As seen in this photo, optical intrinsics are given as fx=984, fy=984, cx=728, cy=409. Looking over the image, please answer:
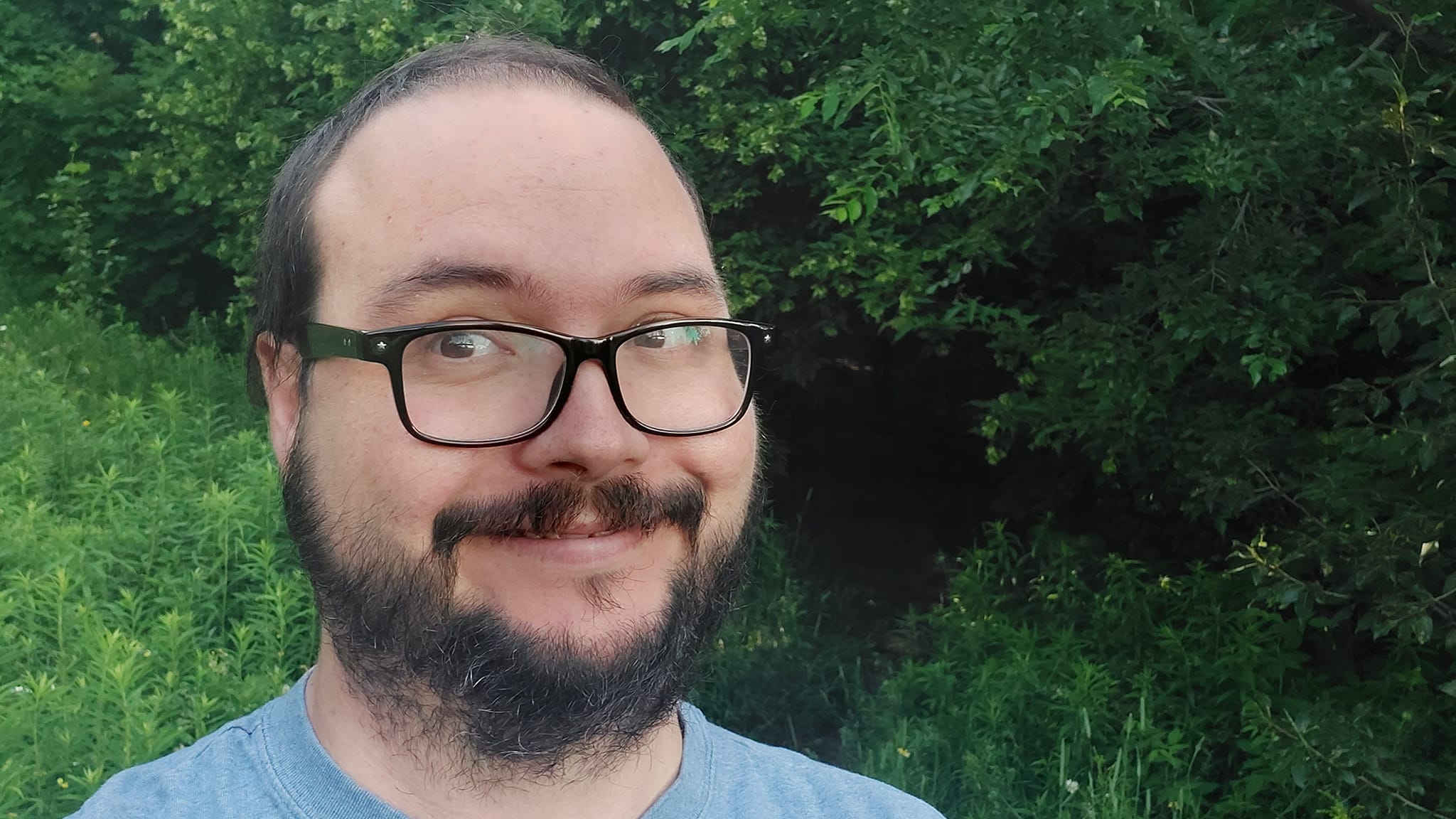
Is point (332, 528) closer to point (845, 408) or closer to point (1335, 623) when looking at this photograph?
point (1335, 623)

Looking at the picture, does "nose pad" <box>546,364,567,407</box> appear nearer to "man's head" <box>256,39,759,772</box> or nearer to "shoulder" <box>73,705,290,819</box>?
"man's head" <box>256,39,759,772</box>

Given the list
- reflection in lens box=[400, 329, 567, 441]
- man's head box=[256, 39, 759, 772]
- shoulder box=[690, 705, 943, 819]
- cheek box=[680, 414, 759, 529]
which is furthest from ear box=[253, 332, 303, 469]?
shoulder box=[690, 705, 943, 819]

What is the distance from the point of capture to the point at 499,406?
1.04 metres

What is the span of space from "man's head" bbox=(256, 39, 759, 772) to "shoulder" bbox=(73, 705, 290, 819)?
16 centimetres

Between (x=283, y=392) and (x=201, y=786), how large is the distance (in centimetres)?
48

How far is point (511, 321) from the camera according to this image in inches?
41.6

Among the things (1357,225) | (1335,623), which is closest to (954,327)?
(1357,225)

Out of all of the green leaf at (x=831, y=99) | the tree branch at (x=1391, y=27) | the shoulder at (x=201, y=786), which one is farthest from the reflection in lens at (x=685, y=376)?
the tree branch at (x=1391, y=27)

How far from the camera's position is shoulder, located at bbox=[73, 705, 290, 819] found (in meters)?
1.13

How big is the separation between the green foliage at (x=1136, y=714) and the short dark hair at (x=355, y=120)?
7.32ft

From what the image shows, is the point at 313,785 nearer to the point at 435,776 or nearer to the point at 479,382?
the point at 435,776

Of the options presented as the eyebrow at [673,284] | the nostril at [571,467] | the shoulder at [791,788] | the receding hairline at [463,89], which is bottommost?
the shoulder at [791,788]

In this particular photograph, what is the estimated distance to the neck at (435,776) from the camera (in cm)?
115

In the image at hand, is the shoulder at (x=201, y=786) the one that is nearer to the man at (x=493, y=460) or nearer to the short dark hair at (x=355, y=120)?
the man at (x=493, y=460)
